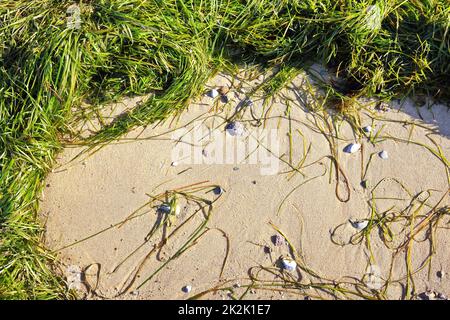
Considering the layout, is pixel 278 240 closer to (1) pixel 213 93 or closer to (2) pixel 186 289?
(2) pixel 186 289

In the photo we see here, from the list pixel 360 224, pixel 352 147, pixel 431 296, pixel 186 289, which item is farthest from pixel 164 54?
pixel 431 296

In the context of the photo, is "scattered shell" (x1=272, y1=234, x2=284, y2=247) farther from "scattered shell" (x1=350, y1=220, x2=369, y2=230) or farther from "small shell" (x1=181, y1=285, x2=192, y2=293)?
"small shell" (x1=181, y1=285, x2=192, y2=293)

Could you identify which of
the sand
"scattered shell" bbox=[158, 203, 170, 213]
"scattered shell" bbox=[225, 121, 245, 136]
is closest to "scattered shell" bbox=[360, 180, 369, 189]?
the sand

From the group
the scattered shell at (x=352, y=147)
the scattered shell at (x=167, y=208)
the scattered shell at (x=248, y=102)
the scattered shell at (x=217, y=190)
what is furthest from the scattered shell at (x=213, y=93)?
the scattered shell at (x=352, y=147)

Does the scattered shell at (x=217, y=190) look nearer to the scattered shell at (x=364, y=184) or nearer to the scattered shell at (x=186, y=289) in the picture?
the scattered shell at (x=186, y=289)

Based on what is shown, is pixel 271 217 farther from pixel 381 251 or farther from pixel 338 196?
pixel 381 251

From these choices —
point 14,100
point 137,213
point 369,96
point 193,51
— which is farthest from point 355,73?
point 14,100
